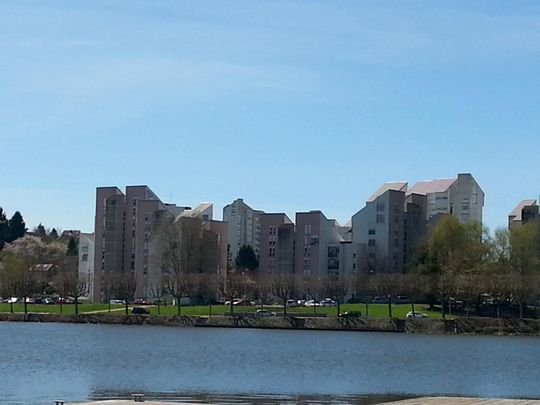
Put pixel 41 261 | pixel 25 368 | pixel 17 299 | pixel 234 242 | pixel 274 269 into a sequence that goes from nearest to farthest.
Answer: pixel 25 368 < pixel 17 299 < pixel 274 269 < pixel 234 242 < pixel 41 261

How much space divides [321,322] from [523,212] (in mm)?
45585

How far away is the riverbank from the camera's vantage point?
106812mm

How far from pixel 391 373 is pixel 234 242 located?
121 meters

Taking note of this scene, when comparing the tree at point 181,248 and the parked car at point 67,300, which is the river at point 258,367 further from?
the tree at point 181,248

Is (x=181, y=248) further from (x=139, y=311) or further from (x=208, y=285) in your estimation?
(x=139, y=311)

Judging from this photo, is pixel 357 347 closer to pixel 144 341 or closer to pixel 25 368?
pixel 144 341

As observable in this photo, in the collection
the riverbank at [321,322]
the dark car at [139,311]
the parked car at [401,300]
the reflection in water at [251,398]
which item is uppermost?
the parked car at [401,300]

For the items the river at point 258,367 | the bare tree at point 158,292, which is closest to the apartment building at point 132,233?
the bare tree at point 158,292

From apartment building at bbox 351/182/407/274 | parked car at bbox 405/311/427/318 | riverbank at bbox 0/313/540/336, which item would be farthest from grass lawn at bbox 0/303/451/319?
apartment building at bbox 351/182/407/274

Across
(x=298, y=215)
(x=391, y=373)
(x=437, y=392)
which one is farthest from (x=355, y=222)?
(x=437, y=392)

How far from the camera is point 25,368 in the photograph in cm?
5194

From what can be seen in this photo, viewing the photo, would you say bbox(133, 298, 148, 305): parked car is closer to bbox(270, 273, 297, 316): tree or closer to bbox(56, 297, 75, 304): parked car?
bbox(56, 297, 75, 304): parked car

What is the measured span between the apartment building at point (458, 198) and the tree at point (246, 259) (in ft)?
→ 91.9

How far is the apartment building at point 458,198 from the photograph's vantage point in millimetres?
152250
